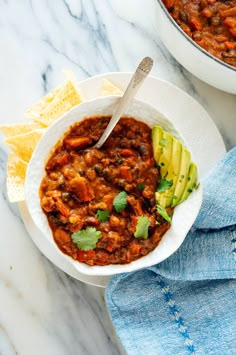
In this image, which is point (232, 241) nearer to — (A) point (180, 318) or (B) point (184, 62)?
(A) point (180, 318)

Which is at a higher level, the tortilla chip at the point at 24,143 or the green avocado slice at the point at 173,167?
Answer: the green avocado slice at the point at 173,167

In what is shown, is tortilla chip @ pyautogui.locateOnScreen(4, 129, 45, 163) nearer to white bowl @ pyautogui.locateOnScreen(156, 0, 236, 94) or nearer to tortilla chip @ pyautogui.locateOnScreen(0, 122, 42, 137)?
tortilla chip @ pyautogui.locateOnScreen(0, 122, 42, 137)

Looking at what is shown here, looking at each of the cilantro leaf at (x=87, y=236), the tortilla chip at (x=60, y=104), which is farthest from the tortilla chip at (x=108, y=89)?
the cilantro leaf at (x=87, y=236)

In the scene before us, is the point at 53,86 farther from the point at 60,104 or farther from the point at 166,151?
the point at 166,151

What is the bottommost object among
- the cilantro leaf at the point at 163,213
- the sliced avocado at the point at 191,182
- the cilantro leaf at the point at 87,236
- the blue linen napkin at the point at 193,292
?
→ the blue linen napkin at the point at 193,292

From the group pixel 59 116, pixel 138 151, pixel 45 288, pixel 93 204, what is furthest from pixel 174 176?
pixel 45 288

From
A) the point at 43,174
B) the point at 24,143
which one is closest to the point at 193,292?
the point at 43,174

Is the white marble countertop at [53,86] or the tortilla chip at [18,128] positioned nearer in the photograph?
the tortilla chip at [18,128]

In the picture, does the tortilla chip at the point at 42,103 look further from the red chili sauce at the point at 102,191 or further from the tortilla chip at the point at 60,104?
the red chili sauce at the point at 102,191
